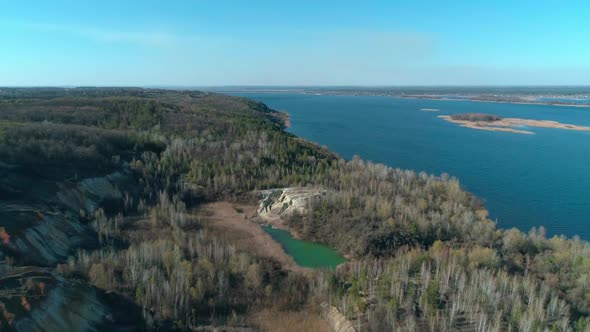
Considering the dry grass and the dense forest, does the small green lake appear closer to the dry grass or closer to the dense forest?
the dense forest

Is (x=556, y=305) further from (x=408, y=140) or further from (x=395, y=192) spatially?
(x=408, y=140)

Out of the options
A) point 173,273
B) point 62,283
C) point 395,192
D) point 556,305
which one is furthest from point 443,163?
point 62,283

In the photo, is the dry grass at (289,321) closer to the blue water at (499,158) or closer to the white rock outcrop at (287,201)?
the white rock outcrop at (287,201)

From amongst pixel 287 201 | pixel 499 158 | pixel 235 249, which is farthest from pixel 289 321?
pixel 499 158

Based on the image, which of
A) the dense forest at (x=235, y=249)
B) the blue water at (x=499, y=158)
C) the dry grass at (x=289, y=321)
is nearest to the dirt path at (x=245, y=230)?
the dense forest at (x=235, y=249)

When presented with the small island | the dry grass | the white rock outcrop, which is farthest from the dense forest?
the small island
